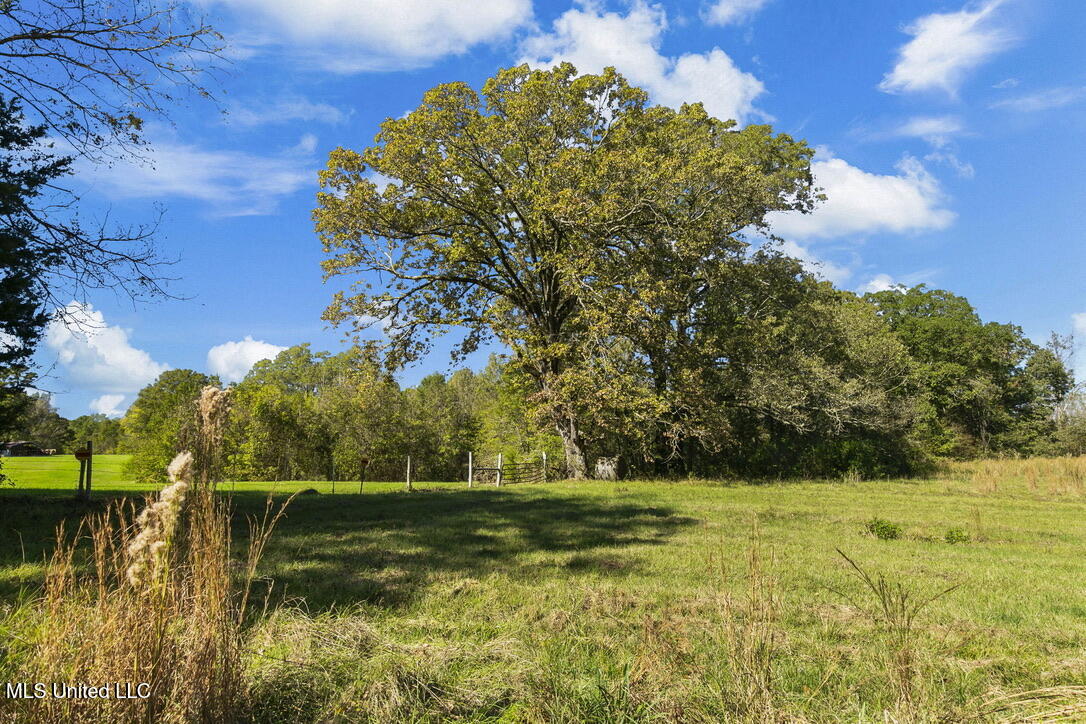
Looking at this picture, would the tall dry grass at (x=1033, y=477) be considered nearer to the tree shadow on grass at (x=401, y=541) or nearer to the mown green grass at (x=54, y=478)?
the tree shadow on grass at (x=401, y=541)

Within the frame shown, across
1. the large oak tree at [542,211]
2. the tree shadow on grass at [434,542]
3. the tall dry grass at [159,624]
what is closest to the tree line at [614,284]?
the large oak tree at [542,211]

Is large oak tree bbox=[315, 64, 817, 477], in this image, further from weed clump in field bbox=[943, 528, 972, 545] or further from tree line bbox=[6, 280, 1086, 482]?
weed clump in field bbox=[943, 528, 972, 545]

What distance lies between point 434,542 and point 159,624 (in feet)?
22.4

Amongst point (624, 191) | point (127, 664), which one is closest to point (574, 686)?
point (127, 664)

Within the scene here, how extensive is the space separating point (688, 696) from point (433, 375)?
74.2 meters

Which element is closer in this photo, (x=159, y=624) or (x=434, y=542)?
(x=159, y=624)

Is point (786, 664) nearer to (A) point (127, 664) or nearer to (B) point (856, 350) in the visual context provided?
(A) point (127, 664)

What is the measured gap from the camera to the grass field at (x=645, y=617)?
3.24 meters

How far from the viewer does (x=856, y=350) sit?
31859 millimetres

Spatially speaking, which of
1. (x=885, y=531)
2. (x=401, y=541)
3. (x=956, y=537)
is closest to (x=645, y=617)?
(x=401, y=541)

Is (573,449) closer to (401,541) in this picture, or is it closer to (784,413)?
(784,413)

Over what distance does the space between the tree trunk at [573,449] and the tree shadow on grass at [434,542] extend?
700 centimetres

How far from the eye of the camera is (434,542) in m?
9.05

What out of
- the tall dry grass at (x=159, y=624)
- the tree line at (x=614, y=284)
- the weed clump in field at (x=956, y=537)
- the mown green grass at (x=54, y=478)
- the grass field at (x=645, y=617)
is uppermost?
the tree line at (x=614, y=284)
